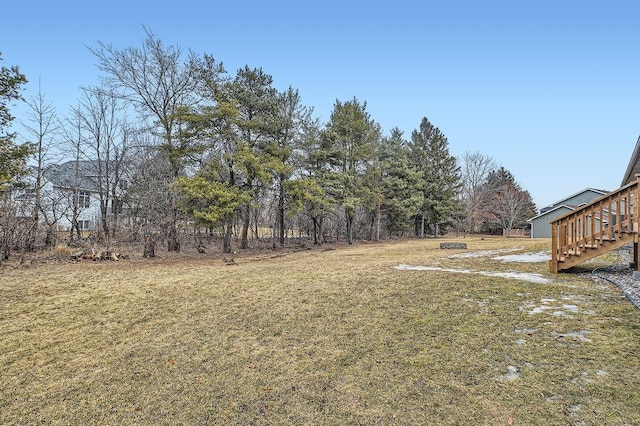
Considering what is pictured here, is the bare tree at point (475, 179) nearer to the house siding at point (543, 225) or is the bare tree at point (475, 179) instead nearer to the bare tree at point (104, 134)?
the house siding at point (543, 225)

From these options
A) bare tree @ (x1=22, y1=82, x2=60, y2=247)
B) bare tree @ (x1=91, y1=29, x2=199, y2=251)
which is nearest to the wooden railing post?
bare tree @ (x1=91, y1=29, x2=199, y2=251)

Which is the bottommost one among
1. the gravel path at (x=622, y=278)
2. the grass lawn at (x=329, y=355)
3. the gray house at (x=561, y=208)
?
the grass lawn at (x=329, y=355)

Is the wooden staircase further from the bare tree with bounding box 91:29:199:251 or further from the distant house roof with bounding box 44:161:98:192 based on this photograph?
the distant house roof with bounding box 44:161:98:192

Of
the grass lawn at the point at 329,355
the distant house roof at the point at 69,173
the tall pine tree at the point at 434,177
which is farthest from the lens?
the tall pine tree at the point at 434,177

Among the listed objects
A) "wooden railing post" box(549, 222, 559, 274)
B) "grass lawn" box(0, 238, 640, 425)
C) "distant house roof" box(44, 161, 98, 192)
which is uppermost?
"distant house roof" box(44, 161, 98, 192)

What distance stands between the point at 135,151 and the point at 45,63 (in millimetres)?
4807

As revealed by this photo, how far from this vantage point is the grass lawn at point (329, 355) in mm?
2484

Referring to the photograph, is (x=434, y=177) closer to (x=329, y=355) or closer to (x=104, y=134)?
(x=104, y=134)

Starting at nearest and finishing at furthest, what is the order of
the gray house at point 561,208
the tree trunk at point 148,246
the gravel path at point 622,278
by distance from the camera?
1. the gravel path at point 622,278
2. the tree trunk at point 148,246
3. the gray house at point 561,208

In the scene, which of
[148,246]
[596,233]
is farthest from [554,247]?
[148,246]

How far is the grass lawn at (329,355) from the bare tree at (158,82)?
8.78m

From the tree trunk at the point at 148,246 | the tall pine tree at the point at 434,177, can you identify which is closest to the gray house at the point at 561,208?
the tall pine tree at the point at 434,177

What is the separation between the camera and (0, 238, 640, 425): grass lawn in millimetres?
2484

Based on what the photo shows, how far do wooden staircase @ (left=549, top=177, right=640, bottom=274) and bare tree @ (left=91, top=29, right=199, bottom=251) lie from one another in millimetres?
13247
